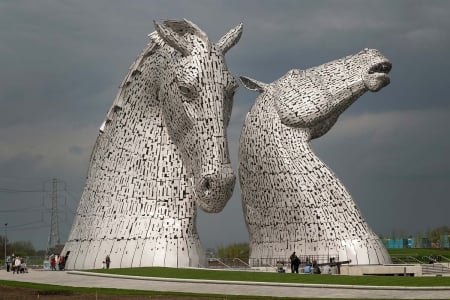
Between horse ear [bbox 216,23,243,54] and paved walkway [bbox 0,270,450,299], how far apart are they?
7131 millimetres

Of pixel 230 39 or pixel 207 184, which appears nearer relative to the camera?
pixel 207 184

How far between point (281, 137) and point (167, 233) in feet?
31.9

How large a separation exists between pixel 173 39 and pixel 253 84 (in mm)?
12517

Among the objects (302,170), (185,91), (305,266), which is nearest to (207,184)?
(185,91)

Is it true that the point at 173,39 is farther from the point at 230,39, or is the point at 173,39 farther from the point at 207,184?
the point at 207,184

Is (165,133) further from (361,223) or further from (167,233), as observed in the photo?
(361,223)

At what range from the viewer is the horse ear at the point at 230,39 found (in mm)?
22148

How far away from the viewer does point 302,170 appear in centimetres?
2994

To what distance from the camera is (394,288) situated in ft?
58.5

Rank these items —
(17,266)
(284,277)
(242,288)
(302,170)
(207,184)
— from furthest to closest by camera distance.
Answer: (302,170)
(17,266)
(284,277)
(207,184)
(242,288)

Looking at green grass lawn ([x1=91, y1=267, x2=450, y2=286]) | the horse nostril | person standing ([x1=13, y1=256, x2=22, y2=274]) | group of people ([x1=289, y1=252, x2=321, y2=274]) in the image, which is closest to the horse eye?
the horse nostril

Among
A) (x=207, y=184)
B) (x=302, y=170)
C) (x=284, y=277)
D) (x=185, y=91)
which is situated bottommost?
(x=284, y=277)

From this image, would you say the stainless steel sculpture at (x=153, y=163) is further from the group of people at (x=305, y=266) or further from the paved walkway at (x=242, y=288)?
the group of people at (x=305, y=266)

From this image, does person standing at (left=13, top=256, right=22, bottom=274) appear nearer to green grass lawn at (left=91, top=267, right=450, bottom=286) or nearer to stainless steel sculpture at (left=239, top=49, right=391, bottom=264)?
green grass lawn at (left=91, top=267, right=450, bottom=286)
